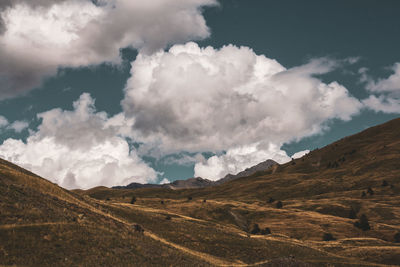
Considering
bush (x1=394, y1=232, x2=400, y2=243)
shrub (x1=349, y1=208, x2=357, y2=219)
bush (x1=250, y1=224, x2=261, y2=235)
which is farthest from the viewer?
shrub (x1=349, y1=208, x2=357, y2=219)

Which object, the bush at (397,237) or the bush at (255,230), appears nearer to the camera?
the bush at (397,237)

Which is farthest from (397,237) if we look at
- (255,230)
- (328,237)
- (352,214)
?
(255,230)

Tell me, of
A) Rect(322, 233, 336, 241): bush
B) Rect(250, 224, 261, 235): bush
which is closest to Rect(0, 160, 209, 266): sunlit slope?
A: Rect(322, 233, 336, 241): bush

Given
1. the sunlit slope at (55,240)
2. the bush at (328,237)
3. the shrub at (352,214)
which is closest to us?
the sunlit slope at (55,240)

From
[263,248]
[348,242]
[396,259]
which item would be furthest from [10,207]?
[348,242]

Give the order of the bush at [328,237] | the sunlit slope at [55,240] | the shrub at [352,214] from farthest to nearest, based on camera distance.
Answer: the shrub at [352,214]
the bush at [328,237]
the sunlit slope at [55,240]

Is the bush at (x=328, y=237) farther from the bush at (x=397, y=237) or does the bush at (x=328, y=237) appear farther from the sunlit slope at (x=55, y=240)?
A: the sunlit slope at (x=55, y=240)

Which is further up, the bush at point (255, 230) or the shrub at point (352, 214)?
the shrub at point (352, 214)

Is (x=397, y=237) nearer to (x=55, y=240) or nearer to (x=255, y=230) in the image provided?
(x=255, y=230)

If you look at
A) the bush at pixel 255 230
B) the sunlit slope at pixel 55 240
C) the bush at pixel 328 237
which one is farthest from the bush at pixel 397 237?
the sunlit slope at pixel 55 240

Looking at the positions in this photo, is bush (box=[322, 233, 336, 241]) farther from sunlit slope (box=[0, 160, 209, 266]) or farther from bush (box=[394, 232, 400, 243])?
sunlit slope (box=[0, 160, 209, 266])

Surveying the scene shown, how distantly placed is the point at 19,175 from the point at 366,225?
11352cm

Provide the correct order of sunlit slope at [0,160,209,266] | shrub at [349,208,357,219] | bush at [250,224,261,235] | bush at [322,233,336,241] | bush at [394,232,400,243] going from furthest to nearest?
shrub at [349,208,357,219], bush at [250,224,261,235], bush at [394,232,400,243], bush at [322,233,336,241], sunlit slope at [0,160,209,266]

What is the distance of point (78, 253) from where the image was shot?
3200 centimetres
